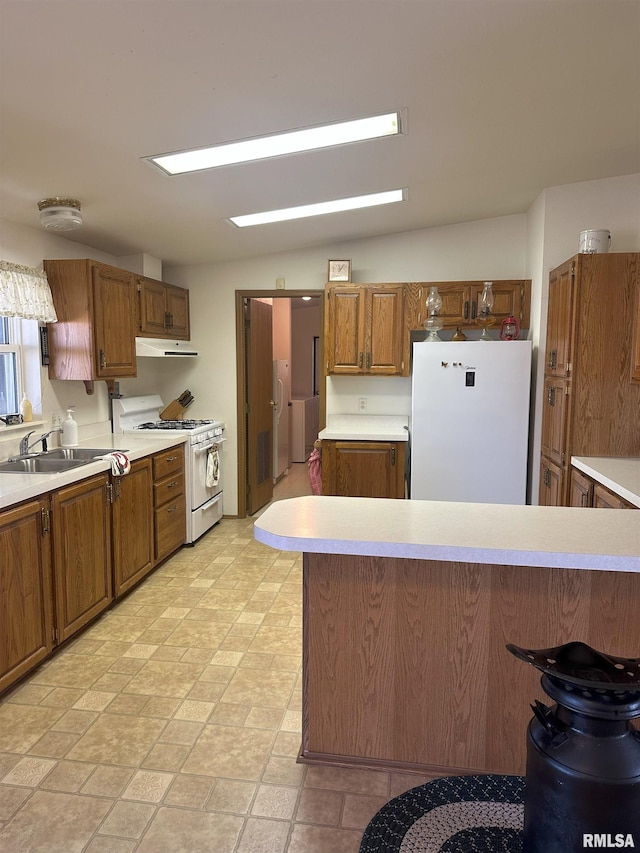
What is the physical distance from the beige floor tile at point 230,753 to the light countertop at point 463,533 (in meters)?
0.93

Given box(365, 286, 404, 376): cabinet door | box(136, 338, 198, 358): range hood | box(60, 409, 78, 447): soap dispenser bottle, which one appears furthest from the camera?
box(365, 286, 404, 376): cabinet door

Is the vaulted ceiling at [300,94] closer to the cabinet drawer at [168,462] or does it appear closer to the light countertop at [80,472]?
the light countertop at [80,472]

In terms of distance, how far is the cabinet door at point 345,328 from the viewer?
14.2ft

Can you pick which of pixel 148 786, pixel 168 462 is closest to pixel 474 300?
pixel 168 462

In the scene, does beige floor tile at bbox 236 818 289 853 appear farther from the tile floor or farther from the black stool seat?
the black stool seat

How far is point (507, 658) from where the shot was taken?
1.74 meters

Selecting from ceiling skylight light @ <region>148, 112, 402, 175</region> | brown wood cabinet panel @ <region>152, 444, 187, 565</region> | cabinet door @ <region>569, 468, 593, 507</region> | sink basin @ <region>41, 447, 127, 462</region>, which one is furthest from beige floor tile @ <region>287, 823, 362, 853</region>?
ceiling skylight light @ <region>148, 112, 402, 175</region>

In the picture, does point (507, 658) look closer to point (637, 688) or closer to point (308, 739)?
point (308, 739)

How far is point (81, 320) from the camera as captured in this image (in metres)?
3.44

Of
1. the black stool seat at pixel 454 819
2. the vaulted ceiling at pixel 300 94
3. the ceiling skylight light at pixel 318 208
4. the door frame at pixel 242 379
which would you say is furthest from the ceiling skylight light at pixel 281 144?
the black stool seat at pixel 454 819

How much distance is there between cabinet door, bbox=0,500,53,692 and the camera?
7.77 feet

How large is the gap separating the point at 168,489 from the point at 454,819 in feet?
10.8

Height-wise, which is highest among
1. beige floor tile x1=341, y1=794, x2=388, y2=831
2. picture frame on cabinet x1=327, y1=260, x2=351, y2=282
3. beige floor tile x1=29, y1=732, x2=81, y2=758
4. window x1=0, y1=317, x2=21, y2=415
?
picture frame on cabinet x1=327, y1=260, x2=351, y2=282

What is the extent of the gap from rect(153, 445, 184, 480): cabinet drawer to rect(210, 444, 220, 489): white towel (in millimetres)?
365
